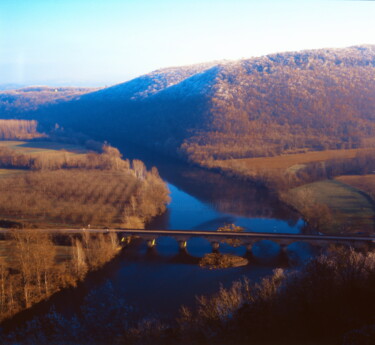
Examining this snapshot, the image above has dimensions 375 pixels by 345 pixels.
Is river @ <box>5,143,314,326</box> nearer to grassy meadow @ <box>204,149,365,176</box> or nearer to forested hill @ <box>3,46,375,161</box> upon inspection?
grassy meadow @ <box>204,149,365,176</box>

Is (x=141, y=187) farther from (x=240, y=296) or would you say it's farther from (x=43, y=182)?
(x=240, y=296)

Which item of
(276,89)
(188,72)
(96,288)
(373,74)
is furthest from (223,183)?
(188,72)

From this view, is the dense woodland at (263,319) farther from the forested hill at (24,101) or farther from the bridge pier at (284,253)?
the forested hill at (24,101)

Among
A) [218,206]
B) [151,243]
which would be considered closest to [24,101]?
[218,206]

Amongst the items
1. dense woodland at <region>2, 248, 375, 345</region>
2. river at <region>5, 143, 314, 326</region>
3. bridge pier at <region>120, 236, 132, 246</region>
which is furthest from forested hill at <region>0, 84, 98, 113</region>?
dense woodland at <region>2, 248, 375, 345</region>

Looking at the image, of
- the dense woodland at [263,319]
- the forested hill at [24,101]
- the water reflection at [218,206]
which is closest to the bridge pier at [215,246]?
the water reflection at [218,206]

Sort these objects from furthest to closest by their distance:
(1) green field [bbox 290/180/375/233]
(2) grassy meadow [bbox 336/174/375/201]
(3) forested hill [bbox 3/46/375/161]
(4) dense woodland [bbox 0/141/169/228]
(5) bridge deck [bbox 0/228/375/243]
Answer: (3) forested hill [bbox 3/46/375/161], (2) grassy meadow [bbox 336/174/375/201], (4) dense woodland [bbox 0/141/169/228], (1) green field [bbox 290/180/375/233], (5) bridge deck [bbox 0/228/375/243]

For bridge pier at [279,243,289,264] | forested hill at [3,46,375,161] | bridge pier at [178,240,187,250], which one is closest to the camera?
bridge pier at [279,243,289,264]
